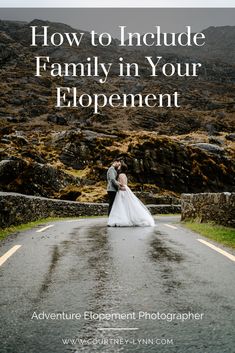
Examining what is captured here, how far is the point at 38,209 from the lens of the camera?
→ 2077cm

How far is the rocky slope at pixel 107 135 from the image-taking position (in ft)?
121

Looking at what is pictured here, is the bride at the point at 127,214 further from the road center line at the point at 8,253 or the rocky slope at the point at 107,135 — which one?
the rocky slope at the point at 107,135

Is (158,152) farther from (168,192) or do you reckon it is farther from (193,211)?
(193,211)

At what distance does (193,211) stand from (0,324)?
14.7 meters

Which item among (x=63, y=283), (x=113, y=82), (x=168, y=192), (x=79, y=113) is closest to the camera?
(x=63, y=283)

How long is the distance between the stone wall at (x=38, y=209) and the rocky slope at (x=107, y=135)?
15.4ft

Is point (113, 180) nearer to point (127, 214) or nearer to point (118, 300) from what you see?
point (127, 214)

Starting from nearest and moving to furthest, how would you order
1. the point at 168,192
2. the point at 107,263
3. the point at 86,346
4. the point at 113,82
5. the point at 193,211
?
the point at 86,346 → the point at 107,263 → the point at 193,211 → the point at 168,192 → the point at 113,82

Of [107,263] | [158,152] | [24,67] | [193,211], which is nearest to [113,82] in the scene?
[24,67]

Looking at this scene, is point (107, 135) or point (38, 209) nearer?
point (38, 209)

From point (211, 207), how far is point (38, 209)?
8.34 m

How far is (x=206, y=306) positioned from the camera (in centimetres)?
487

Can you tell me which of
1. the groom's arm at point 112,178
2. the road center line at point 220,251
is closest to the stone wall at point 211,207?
the groom's arm at point 112,178

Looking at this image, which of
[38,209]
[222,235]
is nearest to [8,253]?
[222,235]
